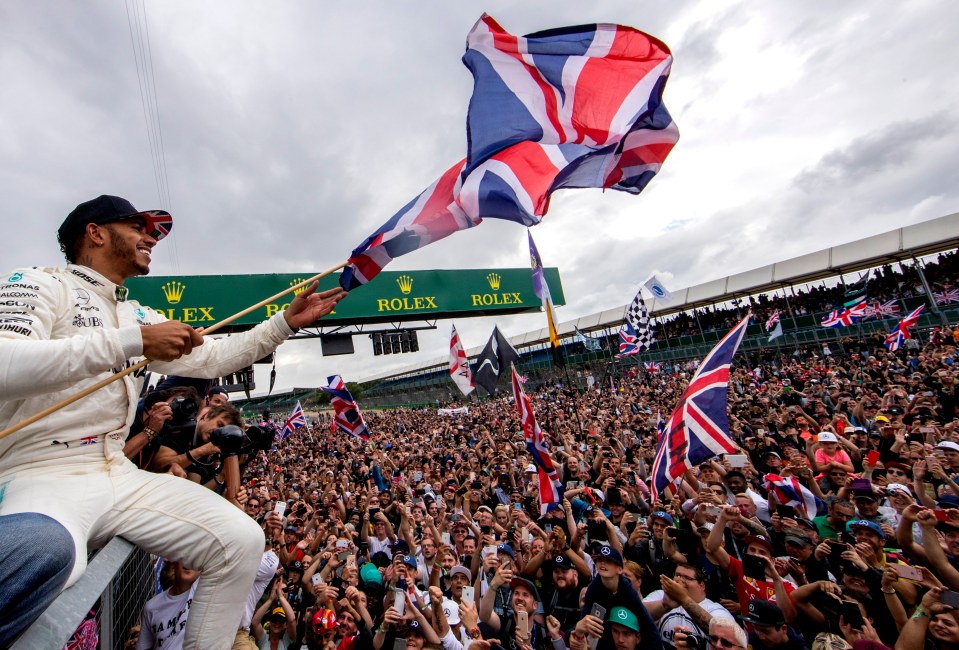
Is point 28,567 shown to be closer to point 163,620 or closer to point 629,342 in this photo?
point 163,620

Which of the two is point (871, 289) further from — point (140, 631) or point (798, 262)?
point (140, 631)

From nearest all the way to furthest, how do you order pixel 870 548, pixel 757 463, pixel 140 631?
pixel 140 631 → pixel 870 548 → pixel 757 463

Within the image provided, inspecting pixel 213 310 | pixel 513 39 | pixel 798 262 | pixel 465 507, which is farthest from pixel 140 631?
pixel 798 262

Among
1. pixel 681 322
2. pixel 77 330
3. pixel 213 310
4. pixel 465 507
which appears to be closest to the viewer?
pixel 77 330

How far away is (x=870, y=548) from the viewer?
3818 millimetres

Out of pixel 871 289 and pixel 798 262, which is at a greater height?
pixel 798 262

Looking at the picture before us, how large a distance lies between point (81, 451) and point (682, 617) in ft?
12.3

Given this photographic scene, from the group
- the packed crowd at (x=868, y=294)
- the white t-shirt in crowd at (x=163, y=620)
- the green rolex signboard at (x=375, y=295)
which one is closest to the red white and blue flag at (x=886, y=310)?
the packed crowd at (x=868, y=294)

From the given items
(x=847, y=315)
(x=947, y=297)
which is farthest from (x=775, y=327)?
(x=947, y=297)

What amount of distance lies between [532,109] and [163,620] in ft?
13.1

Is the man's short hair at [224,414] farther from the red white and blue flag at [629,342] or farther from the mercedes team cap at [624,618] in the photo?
the red white and blue flag at [629,342]

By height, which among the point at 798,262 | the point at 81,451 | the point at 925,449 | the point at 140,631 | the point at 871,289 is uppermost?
the point at 798,262

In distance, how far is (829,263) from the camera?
22.6 meters

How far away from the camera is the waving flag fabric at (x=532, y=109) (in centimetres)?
340
